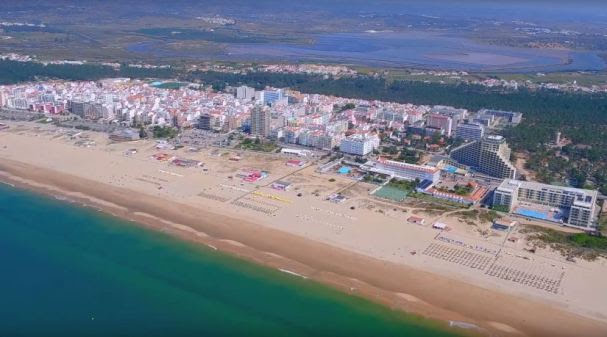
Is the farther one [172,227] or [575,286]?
Answer: [172,227]

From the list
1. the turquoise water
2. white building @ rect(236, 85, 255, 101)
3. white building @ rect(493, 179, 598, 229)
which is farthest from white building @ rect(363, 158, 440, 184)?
white building @ rect(236, 85, 255, 101)

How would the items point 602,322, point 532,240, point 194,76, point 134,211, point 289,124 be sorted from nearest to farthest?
point 602,322
point 532,240
point 134,211
point 289,124
point 194,76

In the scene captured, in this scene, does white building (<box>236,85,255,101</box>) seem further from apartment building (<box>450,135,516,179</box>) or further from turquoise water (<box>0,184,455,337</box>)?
turquoise water (<box>0,184,455,337</box>)

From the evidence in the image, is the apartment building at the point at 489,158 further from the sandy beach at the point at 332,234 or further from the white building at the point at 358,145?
the sandy beach at the point at 332,234

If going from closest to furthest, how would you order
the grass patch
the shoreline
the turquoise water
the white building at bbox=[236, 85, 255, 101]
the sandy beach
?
the turquoise water < the shoreline < the sandy beach < the grass patch < the white building at bbox=[236, 85, 255, 101]

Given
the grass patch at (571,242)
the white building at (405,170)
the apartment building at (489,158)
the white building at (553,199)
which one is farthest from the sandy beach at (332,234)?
the apartment building at (489,158)

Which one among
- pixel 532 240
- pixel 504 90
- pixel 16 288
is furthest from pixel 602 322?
pixel 504 90

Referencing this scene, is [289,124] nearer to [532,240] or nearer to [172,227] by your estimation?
[172,227]
